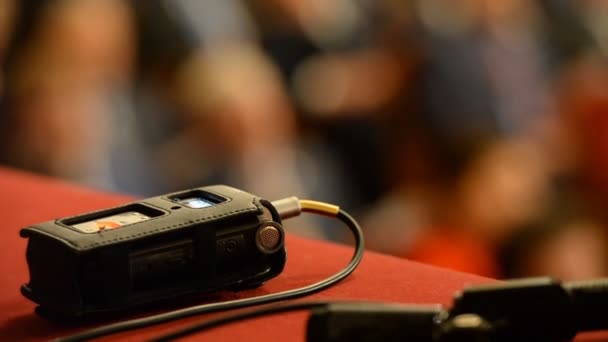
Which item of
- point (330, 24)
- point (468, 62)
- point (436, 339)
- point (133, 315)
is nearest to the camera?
point (436, 339)

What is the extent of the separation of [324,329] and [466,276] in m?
0.16

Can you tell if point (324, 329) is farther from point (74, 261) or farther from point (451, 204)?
point (451, 204)

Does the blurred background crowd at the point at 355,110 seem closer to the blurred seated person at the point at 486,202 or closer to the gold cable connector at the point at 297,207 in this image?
the blurred seated person at the point at 486,202

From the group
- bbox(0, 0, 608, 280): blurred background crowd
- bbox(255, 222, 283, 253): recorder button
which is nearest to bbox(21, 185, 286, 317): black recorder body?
bbox(255, 222, 283, 253): recorder button

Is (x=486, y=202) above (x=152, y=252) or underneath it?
underneath

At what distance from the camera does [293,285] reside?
532 mm

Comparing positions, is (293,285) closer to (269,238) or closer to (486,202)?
(269,238)

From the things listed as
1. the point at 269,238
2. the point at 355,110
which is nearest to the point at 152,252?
the point at 269,238

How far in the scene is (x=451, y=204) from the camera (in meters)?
1.49

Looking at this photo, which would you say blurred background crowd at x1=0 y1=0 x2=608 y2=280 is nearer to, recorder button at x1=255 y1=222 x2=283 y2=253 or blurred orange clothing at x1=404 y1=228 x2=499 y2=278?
blurred orange clothing at x1=404 y1=228 x2=499 y2=278

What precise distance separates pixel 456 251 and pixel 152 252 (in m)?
1.04

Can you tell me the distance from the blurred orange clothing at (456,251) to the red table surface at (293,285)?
83cm

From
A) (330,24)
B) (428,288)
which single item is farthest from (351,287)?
(330,24)

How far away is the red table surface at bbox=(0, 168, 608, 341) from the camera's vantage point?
0.47 metres
